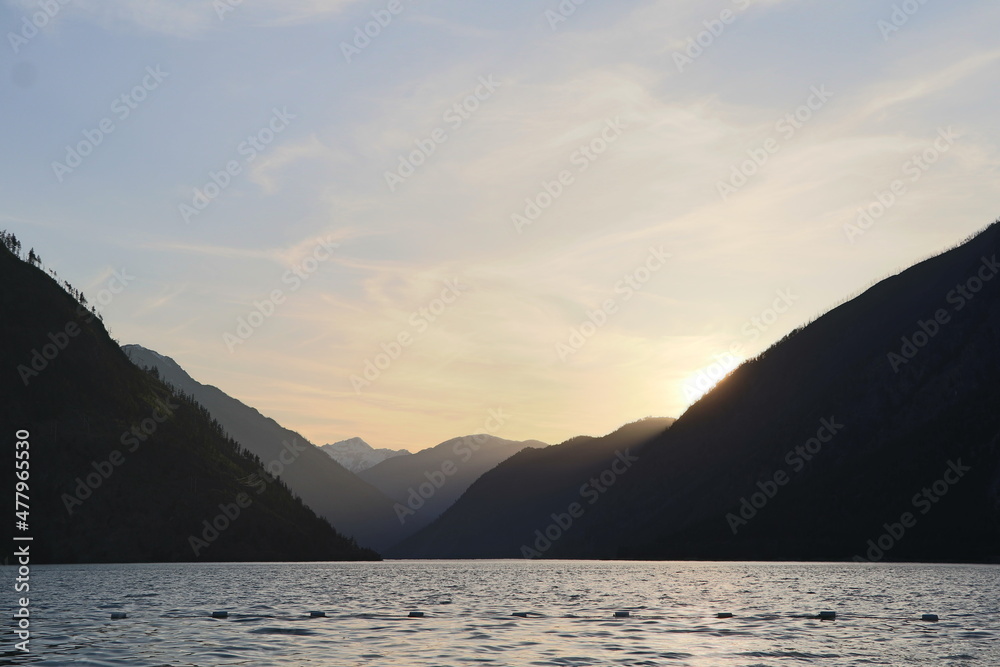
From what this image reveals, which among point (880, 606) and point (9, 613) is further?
point (880, 606)

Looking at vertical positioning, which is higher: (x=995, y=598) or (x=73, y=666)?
(x=73, y=666)

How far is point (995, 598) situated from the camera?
110188mm

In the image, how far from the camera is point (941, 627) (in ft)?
241

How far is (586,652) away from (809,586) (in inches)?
4033

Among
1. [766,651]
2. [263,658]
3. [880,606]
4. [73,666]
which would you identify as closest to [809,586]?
[880,606]

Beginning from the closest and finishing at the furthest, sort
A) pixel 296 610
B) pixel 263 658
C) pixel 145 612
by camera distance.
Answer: pixel 263 658
pixel 145 612
pixel 296 610

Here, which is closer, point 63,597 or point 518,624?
point 518,624

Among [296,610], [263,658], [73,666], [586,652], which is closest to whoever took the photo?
[73,666]

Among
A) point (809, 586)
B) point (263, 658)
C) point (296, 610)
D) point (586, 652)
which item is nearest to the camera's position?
point (263, 658)

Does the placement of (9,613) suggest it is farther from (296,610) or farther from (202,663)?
(202,663)

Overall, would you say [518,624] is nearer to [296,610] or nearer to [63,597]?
[296,610]

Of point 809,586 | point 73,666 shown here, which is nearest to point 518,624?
point 73,666

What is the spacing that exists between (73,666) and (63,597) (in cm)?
6870

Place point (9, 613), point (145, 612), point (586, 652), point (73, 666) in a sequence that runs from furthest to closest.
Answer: point (145, 612) → point (9, 613) → point (586, 652) → point (73, 666)
